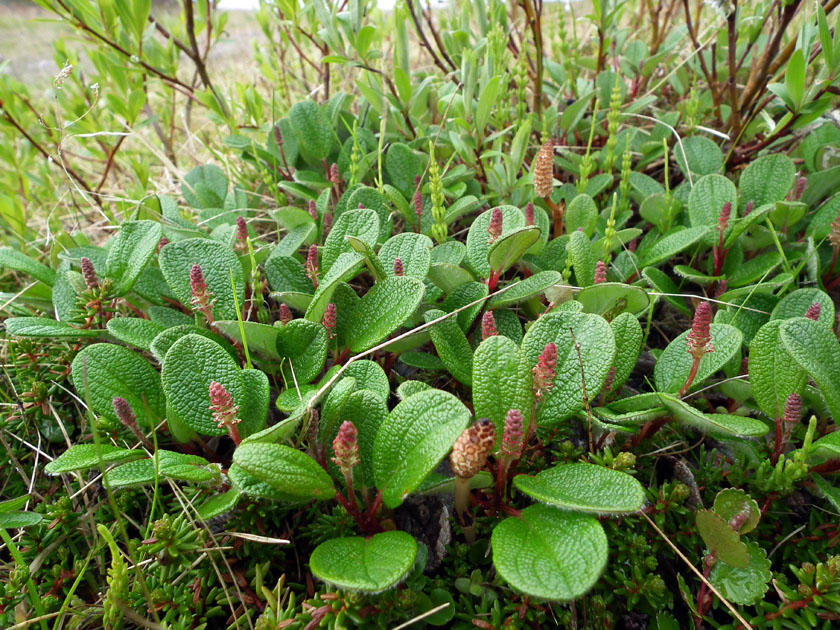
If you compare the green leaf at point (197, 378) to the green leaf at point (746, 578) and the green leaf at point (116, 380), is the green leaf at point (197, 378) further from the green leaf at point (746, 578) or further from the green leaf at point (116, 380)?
the green leaf at point (746, 578)

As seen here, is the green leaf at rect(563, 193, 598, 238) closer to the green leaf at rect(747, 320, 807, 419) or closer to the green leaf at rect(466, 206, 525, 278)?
the green leaf at rect(466, 206, 525, 278)

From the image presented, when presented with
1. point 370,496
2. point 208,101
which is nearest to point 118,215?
point 208,101

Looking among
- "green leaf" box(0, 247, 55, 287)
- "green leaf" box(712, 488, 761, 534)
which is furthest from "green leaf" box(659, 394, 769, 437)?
"green leaf" box(0, 247, 55, 287)

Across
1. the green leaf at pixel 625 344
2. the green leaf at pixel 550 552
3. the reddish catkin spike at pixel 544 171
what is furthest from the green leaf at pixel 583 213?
the green leaf at pixel 550 552

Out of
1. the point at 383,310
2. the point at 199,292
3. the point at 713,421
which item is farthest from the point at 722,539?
the point at 199,292

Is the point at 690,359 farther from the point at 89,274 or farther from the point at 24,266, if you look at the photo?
the point at 24,266
